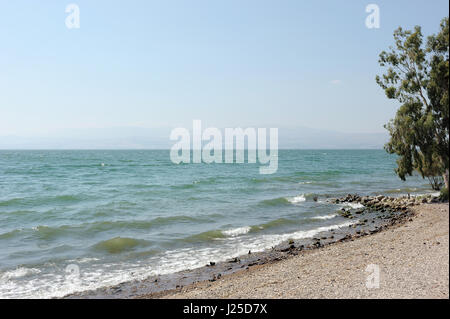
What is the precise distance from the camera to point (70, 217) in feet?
78.9

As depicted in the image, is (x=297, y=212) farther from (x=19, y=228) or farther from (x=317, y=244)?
(x=19, y=228)

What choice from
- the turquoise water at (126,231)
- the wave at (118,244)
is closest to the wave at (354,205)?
the turquoise water at (126,231)

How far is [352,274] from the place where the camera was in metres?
10.1

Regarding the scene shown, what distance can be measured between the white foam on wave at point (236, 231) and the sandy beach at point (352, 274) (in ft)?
17.3

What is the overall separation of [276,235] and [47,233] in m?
12.8

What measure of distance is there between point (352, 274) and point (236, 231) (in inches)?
400

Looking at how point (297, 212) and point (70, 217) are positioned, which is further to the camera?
point (297, 212)

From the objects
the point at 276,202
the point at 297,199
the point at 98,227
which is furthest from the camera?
the point at 297,199

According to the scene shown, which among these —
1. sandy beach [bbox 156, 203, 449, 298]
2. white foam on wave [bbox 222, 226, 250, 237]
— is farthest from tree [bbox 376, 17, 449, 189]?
white foam on wave [bbox 222, 226, 250, 237]

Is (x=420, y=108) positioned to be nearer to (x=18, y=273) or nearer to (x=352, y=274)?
(x=352, y=274)

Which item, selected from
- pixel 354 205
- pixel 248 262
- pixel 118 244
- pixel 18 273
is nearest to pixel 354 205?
pixel 354 205

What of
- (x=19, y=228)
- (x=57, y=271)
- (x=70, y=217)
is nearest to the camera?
(x=57, y=271)
